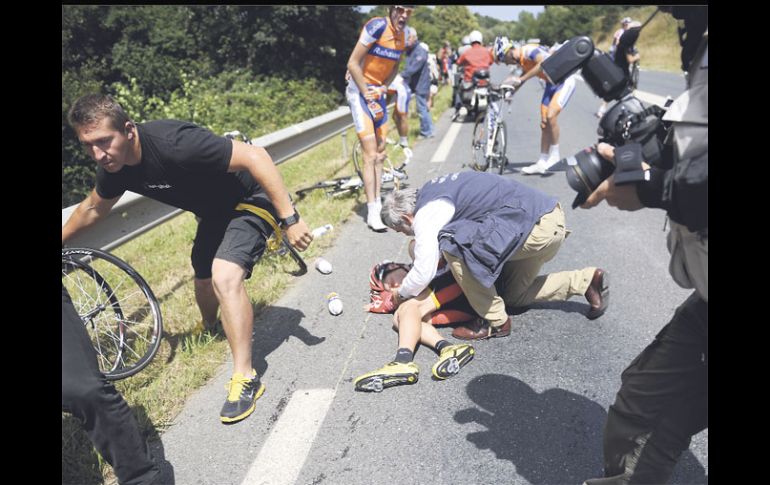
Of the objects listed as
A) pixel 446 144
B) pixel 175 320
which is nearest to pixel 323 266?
pixel 175 320

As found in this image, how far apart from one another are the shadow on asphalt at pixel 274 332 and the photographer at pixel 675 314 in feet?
6.74

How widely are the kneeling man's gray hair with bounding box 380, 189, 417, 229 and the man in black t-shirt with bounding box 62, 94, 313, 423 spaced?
586mm

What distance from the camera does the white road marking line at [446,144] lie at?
29.0 feet

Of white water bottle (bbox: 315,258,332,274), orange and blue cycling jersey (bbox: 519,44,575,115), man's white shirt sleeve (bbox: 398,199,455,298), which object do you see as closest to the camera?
man's white shirt sleeve (bbox: 398,199,455,298)

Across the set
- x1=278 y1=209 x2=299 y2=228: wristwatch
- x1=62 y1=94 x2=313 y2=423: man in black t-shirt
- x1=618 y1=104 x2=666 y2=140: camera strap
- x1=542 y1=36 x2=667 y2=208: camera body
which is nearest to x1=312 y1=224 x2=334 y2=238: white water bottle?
x1=62 y1=94 x2=313 y2=423: man in black t-shirt

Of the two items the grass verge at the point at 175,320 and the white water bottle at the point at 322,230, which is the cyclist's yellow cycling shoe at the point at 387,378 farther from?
the white water bottle at the point at 322,230

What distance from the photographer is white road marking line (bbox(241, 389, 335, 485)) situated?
2.41 meters

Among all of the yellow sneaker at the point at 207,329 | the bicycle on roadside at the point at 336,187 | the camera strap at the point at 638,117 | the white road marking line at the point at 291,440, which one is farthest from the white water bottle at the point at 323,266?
the camera strap at the point at 638,117

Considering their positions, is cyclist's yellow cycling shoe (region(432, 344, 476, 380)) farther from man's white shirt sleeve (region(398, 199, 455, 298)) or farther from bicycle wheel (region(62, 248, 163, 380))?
bicycle wheel (region(62, 248, 163, 380))

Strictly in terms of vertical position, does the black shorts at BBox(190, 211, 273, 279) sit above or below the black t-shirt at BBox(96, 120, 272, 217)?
below

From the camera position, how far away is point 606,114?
1.87 metres

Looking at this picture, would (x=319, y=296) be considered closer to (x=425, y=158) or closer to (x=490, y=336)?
(x=490, y=336)
